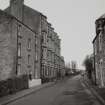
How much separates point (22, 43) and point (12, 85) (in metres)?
12.2

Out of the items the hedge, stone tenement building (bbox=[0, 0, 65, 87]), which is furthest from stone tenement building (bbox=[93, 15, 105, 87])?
stone tenement building (bbox=[0, 0, 65, 87])

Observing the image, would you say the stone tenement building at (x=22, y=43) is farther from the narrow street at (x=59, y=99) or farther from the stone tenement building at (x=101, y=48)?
the stone tenement building at (x=101, y=48)

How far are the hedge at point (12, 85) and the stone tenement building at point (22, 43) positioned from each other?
3890 mm

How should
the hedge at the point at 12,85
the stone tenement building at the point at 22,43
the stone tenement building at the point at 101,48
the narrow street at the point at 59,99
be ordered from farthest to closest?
the stone tenement building at the point at 22,43, the stone tenement building at the point at 101,48, the hedge at the point at 12,85, the narrow street at the point at 59,99

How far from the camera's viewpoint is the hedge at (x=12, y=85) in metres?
18.7

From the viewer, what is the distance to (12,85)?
830 inches

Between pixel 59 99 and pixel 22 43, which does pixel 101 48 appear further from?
pixel 22 43

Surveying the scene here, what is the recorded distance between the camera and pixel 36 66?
38.3m

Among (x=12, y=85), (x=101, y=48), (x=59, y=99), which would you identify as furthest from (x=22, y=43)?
(x=59, y=99)

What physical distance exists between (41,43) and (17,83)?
20060 mm

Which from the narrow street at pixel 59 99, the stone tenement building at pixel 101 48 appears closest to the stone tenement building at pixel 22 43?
the narrow street at pixel 59 99

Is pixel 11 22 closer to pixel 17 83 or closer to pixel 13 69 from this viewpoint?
pixel 13 69

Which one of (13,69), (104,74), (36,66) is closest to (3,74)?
(13,69)

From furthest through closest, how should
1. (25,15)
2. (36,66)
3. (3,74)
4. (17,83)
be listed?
(25,15), (36,66), (3,74), (17,83)
